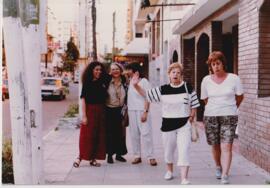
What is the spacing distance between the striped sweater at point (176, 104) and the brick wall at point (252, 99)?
135 centimetres

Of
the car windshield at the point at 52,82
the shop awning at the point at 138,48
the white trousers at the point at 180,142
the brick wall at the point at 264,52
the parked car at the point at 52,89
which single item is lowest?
the parked car at the point at 52,89

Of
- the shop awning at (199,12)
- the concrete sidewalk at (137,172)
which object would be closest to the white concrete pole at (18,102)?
the concrete sidewalk at (137,172)

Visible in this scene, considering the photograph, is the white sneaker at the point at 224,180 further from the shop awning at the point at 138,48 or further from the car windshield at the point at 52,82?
the shop awning at the point at 138,48

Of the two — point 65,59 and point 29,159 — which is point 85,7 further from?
point 65,59

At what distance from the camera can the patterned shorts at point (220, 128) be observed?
732 cm

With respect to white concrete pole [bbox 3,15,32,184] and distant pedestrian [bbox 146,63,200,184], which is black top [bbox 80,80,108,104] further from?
white concrete pole [bbox 3,15,32,184]

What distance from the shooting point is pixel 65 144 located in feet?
39.7

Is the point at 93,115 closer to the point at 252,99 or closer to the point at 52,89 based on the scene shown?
the point at 252,99

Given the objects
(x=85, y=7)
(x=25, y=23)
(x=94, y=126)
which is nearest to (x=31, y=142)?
(x=25, y=23)

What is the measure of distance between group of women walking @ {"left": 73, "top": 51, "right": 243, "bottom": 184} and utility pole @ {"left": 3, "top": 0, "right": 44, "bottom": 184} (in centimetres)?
181

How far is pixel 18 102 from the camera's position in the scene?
6176mm

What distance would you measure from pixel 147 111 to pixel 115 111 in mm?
710

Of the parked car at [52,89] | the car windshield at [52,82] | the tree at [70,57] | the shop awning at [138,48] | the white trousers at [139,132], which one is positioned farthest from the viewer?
the tree at [70,57]

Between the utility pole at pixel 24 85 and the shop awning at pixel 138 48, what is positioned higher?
the shop awning at pixel 138 48
